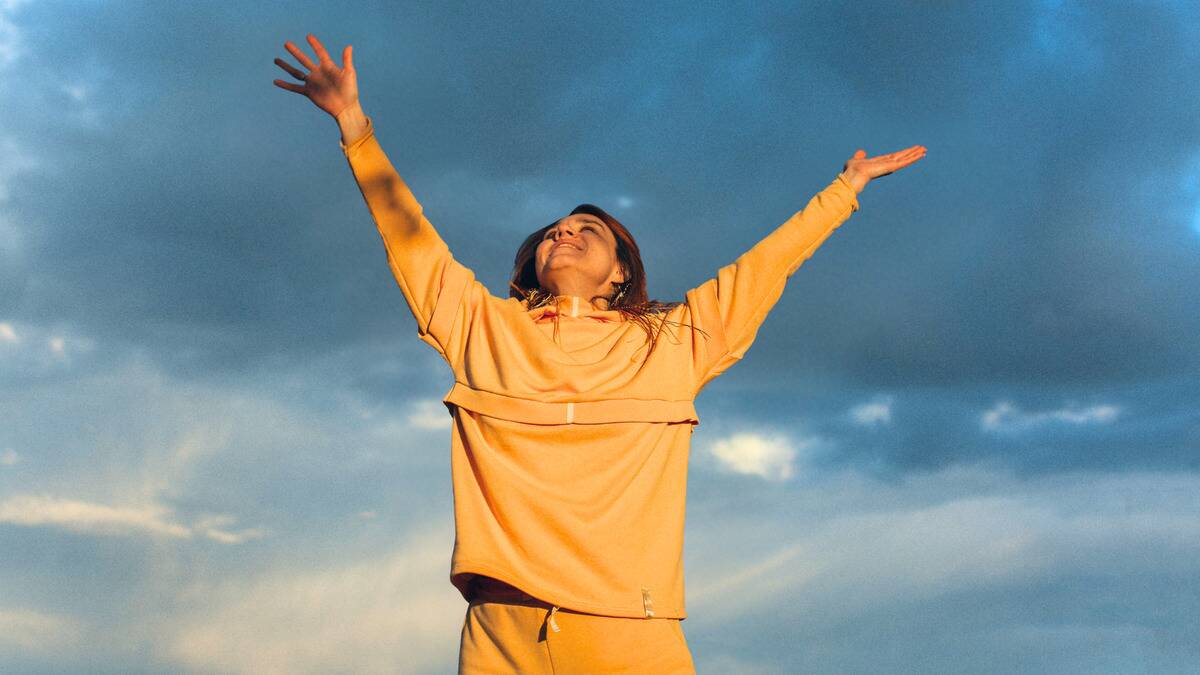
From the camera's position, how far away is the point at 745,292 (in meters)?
5.49

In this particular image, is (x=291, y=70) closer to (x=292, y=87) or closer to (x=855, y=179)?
(x=292, y=87)

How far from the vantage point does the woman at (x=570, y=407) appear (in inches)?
187

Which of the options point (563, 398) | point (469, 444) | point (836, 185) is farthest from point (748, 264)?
point (469, 444)

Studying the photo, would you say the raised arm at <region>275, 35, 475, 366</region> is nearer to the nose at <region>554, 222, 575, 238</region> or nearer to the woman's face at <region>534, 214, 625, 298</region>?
the woman's face at <region>534, 214, 625, 298</region>

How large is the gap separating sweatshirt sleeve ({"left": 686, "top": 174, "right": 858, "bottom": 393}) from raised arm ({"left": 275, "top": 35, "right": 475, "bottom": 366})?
110 centimetres

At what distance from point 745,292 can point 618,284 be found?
63 centimetres

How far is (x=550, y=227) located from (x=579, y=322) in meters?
0.61

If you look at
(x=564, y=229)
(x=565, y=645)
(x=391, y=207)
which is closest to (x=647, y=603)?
(x=565, y=645)

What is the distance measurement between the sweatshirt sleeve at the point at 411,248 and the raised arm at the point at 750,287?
1.10m

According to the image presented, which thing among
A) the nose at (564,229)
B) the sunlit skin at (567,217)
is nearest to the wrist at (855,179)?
the sunlit skin at (567,217)

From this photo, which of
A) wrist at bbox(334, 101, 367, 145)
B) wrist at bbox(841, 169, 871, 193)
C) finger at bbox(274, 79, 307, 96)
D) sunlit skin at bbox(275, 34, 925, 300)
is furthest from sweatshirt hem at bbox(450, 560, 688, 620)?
wrist at bbox(841, 169, 871, 193)

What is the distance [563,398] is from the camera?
201 inches

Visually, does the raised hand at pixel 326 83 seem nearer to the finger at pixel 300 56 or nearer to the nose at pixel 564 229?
the finger at pixel 300 56

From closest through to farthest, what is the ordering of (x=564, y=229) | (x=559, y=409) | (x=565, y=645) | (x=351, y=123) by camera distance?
1. (x=565, y=645)
2. (x=559, y=409)
3. (x=351, y=123)
4. (x=564, y=229)
